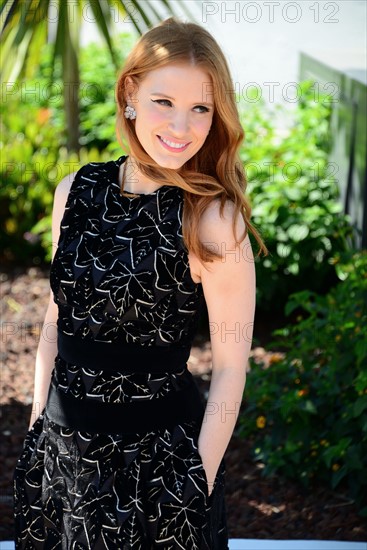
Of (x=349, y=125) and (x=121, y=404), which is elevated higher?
(x=349, y=125)

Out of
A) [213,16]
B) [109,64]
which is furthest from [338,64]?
[109,64]

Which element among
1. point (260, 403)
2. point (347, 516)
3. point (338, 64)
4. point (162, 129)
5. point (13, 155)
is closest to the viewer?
point (162, 129)

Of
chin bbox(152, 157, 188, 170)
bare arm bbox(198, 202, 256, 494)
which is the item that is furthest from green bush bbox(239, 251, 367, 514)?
chin bbox(152, 157, 188, 170)

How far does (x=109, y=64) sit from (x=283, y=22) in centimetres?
274

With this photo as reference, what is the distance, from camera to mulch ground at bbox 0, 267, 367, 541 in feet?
11.5

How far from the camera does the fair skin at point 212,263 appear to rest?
1.97 meters

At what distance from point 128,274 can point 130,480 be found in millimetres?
431

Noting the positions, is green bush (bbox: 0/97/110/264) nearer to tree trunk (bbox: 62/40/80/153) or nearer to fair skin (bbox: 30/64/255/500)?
tree trunk (bbox: 62/40/80/153)

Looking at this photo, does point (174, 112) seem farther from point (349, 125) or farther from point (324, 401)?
point (349, 125)

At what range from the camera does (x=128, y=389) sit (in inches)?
79.5

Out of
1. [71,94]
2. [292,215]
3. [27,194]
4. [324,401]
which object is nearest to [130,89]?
[324,401]

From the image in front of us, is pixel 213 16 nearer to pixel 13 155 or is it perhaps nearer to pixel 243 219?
pixel 13 155

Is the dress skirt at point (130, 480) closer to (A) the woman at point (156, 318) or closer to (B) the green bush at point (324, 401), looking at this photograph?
(A) the woman at point (156, 318)

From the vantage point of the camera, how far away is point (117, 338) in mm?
2004
